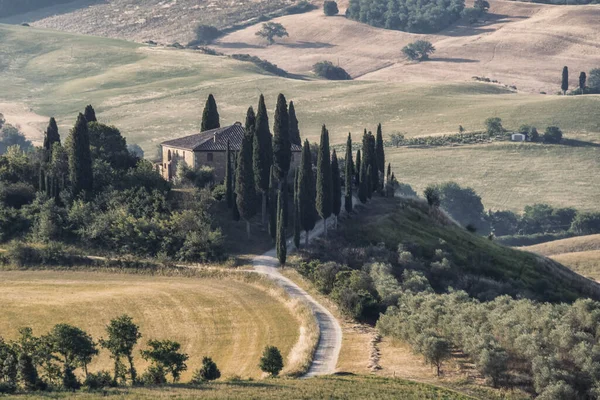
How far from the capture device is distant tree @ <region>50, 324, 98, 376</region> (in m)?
53.6

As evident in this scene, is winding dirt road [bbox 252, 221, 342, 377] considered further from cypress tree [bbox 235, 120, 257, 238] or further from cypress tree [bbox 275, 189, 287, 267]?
cypress tree [bbox 235, 120, 257, 238]

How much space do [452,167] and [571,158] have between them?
19035 millimetres

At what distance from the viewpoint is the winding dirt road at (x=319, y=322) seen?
59438mm

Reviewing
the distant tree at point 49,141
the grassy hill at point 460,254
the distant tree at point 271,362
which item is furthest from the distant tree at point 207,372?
the distant tree at point 49,141

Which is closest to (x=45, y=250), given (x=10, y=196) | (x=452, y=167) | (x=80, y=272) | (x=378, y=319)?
(x=80, y=272)

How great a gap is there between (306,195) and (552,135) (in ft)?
317

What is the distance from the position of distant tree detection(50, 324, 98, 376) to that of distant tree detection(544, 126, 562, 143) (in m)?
131

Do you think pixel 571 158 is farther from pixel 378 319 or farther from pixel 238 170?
pixel 378 319

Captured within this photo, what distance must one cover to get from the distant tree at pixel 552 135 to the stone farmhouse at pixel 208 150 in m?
81.8

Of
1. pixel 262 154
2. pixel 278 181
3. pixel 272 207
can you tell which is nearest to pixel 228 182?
pixel 262 154

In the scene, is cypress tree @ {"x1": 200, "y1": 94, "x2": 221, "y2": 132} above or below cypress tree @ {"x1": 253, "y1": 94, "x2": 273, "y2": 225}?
above

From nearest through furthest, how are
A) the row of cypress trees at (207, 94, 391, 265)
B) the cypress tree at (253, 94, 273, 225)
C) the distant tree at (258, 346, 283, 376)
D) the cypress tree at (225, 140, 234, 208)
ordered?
the distant tree at (258, 346, 283, 376) < the row of cypress trees at (207, 94, 391, 265) < the cypress tree at (253, 94, 273, 225) < the cypress tree at (225, 140, 234, 208)

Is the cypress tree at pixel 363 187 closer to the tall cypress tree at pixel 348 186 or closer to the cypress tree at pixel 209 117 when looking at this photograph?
the tall cypress tree at pixel 348 186

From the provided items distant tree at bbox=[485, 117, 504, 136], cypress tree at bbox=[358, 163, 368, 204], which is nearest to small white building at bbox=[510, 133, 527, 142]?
distant tree at bbox=[485, 117, 504, 136]
